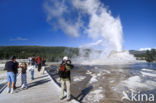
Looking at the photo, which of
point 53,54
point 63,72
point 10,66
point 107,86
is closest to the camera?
point 63,72

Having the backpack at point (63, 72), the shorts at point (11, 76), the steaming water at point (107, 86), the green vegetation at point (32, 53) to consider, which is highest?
the green vegetation at point (32, 53)

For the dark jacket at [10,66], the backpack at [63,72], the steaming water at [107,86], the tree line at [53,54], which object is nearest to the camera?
the backpack at [63,72]

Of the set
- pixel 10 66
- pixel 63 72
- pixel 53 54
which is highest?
pixel 53 54

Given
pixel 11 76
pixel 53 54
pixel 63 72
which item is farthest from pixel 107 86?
pixel 53 54

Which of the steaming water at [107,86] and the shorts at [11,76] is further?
the steaming water at [107,86]

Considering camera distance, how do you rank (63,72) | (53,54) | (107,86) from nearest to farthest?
(63,72), (107,86), (53,54)

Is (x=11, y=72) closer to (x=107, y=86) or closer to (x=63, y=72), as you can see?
(x=63, y=72)

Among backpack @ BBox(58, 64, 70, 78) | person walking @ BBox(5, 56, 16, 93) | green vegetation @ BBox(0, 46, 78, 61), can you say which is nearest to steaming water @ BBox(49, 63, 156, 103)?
backpack @ BBox(58, 64, 70, 78)

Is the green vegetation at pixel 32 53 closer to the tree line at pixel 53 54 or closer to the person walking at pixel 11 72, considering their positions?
the tree line at pixel 53 54

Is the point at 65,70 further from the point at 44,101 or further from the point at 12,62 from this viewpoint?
the point at 12,62

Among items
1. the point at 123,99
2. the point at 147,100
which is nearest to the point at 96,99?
the point at 123,99

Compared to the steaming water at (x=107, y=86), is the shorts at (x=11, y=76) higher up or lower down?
higher up

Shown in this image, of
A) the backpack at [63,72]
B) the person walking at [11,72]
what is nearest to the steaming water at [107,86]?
the backpack at [63,72]

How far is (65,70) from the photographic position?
4.92m
